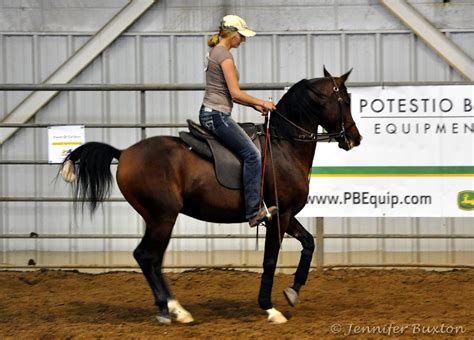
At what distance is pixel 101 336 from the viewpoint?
6.72 metres

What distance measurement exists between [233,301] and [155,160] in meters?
1.87

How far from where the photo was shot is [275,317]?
24.0 ft

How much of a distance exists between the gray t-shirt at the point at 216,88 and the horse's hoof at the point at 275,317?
1664 mm

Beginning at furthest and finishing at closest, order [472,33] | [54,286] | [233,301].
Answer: [472,33] < [54,286] < [233,301]

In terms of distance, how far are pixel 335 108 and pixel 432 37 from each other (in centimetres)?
358

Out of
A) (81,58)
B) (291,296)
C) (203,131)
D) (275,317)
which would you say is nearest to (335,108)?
(203,131)

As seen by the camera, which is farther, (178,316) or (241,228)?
(241,228)

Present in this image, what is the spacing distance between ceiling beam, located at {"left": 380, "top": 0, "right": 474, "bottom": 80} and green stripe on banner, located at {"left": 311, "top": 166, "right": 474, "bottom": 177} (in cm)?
166

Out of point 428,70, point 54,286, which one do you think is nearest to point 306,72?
point 428,70

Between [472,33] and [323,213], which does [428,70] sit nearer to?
[472,33]

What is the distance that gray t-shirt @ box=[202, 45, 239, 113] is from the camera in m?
7.32

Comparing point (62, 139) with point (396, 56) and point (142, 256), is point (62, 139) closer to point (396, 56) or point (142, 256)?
point (142, 256)

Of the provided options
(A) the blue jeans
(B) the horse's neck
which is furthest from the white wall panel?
(A) the blue jeans

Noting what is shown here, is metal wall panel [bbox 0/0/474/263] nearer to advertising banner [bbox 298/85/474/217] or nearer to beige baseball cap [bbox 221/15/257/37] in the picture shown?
advertising banner [bbox 298/85/474/217]
